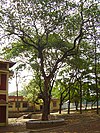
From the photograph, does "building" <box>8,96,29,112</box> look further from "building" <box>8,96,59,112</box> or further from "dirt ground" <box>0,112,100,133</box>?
"dirt ground" <box>0,112,100,133</box>

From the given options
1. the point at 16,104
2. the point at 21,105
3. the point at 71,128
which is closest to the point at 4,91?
the point at 71,128

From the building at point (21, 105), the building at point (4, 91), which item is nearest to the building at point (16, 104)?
the building at point (21, 105)

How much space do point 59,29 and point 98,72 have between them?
14.1 metres

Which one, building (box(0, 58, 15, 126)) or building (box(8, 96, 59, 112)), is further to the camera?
building (box(8, 96, 59, 112))

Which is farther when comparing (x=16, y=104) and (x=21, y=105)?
(x=21, y=105)

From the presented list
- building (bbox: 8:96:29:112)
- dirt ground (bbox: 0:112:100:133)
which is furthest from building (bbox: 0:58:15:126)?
building (bbox: 8:96:29:112)

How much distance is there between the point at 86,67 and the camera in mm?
32531

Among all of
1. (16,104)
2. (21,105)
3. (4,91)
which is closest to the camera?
(4,91)

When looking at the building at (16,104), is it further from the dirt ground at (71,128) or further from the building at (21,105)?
the dirt ground at (71,128)

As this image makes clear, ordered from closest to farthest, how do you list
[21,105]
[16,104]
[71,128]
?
[71,128], [16,104], [21,105]

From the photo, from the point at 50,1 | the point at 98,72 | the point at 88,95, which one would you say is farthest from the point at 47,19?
the point at 88,95

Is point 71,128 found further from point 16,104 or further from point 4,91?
point 16,104

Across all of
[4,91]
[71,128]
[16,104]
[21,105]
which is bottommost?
[21,105]

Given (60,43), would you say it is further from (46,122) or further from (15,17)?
(46,122)
